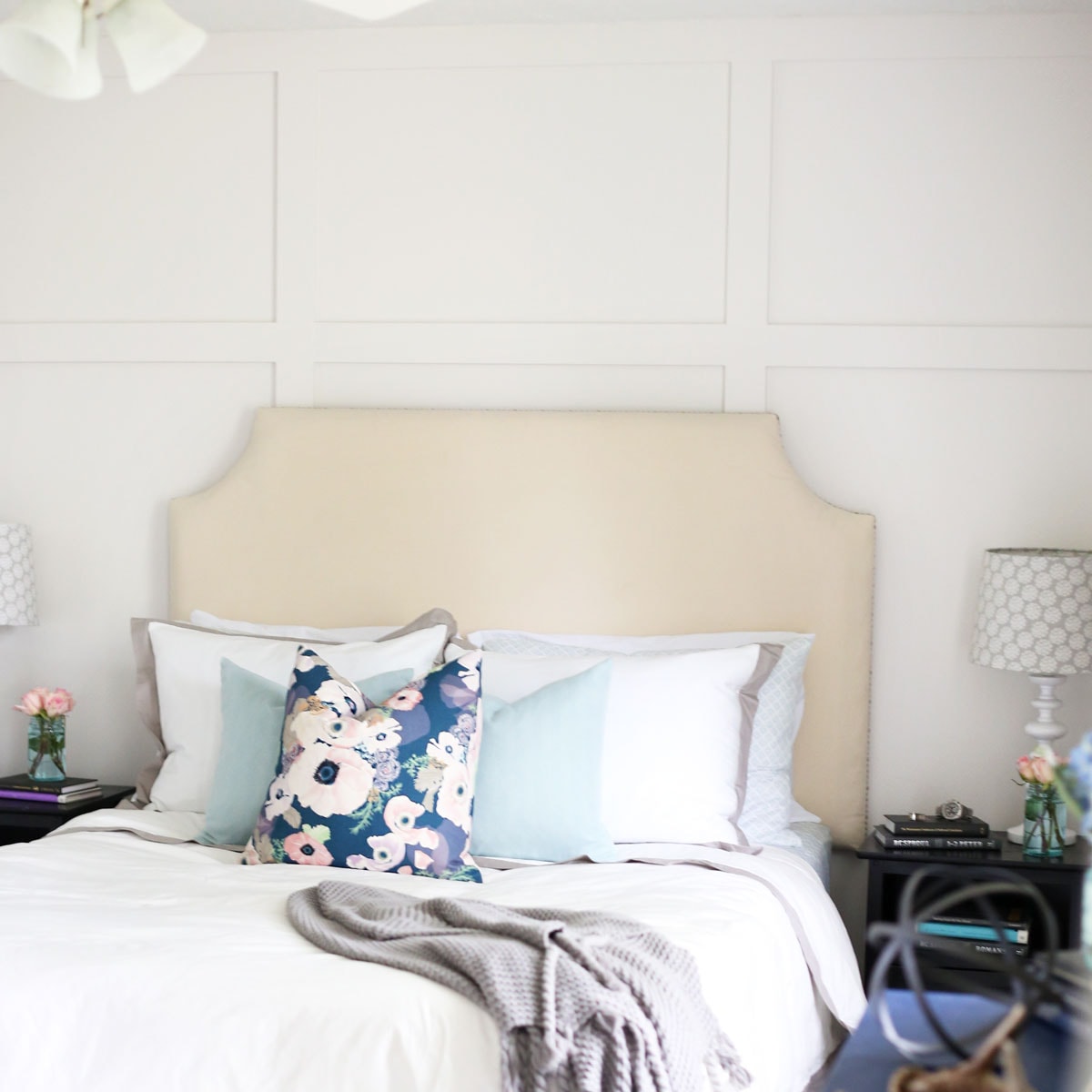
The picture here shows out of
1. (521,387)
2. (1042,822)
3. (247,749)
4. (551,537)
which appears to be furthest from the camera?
(521,387)

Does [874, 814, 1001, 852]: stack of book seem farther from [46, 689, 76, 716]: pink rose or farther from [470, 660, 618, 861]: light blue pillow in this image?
[46, 689, 76, 716]: pink rose

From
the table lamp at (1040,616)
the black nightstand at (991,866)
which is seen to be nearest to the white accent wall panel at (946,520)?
the table lamp at (1040,616)

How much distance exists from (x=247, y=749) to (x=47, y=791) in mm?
856

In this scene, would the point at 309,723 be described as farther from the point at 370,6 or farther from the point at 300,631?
the point at 370,6

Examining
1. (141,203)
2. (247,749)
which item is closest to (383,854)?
(247,749)

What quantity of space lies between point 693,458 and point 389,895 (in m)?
1.56

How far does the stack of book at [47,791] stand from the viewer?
3.40m

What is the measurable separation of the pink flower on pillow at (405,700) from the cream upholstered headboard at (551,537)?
74 cm

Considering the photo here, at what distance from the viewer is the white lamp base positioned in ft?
10.2

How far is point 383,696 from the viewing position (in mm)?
2912

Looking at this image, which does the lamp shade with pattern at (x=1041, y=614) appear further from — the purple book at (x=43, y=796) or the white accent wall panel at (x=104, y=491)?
the purple book at (x=43, y=796)

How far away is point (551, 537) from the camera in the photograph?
135 inches

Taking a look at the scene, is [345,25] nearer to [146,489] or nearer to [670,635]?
[146,489]

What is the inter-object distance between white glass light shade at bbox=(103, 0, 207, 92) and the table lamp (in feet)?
7.21
